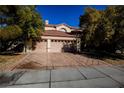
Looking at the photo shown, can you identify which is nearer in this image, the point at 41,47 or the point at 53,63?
the point at 53,63

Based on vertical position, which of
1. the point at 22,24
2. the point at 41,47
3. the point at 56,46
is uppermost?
the point at 22,24

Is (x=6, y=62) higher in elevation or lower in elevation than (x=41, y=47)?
lower

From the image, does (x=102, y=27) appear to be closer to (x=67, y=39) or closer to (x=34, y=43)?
(x=67, y=39)

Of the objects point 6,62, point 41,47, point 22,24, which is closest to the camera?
point 6,62

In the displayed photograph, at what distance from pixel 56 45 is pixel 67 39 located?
1840 millimetres

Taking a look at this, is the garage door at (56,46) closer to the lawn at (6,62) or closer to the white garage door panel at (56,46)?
the white garage door panel at (56,46)

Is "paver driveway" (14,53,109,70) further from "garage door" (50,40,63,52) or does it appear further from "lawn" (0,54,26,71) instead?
"garage door" (50,40,63,52)

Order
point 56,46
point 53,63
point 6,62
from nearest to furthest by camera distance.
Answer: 1. point 6,62
2. point 53,63
3. point 56,46

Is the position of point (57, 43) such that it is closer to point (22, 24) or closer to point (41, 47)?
point (41, 47)

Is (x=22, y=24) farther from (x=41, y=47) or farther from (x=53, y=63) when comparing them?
(x=53, y=63)

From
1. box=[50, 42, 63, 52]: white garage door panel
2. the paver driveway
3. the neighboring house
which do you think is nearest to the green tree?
the neighboring house

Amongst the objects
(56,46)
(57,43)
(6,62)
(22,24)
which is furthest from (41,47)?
(6,62)

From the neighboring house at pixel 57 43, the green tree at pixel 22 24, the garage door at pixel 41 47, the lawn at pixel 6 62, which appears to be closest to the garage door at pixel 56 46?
the neighboring house at pixel 57 43

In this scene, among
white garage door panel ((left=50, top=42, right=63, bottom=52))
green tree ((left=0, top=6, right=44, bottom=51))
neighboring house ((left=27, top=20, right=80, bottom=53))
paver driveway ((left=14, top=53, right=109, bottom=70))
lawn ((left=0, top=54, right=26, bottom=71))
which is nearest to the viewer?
lawn ((left=0, top=54, right=26, bottom=71))
